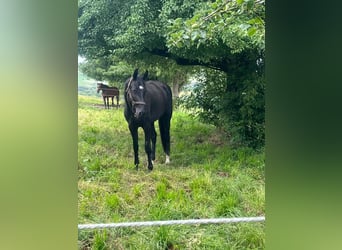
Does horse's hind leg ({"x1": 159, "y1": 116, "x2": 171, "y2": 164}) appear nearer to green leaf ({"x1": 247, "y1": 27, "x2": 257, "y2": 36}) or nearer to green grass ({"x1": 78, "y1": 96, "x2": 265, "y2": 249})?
green grass ({"x1": 78, "y1": 96, "x2": 265, "y2": 249})

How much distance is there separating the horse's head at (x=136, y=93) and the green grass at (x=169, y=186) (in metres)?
0.07

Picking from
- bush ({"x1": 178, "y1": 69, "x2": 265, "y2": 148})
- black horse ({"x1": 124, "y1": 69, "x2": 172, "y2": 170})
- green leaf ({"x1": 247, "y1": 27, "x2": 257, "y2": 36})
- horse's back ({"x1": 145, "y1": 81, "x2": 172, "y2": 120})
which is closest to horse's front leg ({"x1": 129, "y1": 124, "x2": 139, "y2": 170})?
black horse ({"x1": 124, "y1": 69, "x2": 172, "y2": 170})

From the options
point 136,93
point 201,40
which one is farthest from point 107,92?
point 201,40

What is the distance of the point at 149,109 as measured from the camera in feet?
4.87

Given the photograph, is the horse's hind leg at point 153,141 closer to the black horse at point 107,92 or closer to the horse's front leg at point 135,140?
the horse's front leg at point 135,140

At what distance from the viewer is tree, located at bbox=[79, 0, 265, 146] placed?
4.48 ft

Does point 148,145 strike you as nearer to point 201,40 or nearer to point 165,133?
point 165,133

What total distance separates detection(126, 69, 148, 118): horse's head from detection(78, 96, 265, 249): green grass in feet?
0.22

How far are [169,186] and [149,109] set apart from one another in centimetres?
33

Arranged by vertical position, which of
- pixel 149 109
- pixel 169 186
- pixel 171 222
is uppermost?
pixel 149 109

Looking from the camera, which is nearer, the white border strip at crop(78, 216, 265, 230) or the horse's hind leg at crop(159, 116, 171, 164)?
the white border strip at crop(78, 216, 265, 230)

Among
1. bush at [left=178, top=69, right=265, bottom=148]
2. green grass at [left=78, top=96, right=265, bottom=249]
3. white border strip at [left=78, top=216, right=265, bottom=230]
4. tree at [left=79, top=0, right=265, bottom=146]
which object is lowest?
white border strip at [left=78, top=216, right=265, bottom=230]

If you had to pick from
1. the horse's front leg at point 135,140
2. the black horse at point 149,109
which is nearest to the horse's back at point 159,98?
the black horse at point 149,109
